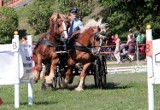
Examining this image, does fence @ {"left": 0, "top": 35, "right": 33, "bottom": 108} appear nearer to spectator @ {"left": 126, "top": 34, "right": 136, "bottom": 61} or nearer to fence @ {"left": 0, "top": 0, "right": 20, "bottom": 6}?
spectator @ {"left": 126, "top": 34, "right": 136, "bottom": 61}

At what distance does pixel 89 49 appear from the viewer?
17.0 m

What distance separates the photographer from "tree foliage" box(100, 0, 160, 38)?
39.0 m

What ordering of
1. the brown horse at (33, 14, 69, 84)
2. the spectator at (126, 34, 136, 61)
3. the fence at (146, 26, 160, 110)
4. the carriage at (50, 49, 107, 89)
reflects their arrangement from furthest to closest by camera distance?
the spectator at (126, 34, 136, 61) < the carriage at (50, 49, 107, 89) < the brown horse at (33, 14, 69, 84) < the fence at (146, 26, 160, 110)

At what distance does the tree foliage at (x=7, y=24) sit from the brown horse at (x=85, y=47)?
3361cm

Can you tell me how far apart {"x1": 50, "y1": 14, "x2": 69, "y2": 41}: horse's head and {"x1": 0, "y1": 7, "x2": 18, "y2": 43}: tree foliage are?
1334 inches

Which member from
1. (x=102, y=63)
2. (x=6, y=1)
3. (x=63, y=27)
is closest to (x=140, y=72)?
(x=102, y=63)

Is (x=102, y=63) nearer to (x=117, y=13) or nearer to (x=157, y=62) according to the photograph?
(x=157, y=62)

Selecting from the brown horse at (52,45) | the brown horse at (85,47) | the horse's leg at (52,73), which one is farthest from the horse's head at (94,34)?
the horse's leg at (52,73)

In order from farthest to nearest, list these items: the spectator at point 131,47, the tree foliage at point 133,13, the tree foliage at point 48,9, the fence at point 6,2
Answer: the fence at point 6,2
the tree foliage at point 48,9
the tree foliage at point 133,13
the spectator at point 131,47

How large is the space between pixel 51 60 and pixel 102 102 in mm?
3868

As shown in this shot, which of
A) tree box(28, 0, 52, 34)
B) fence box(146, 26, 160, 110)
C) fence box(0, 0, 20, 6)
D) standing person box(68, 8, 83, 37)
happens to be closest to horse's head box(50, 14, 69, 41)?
standing person box(68, 8, 83, 37)

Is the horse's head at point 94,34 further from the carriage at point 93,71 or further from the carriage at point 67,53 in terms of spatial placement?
the carriage at point 93,71

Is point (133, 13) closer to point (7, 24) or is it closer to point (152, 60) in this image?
point (7, 24)

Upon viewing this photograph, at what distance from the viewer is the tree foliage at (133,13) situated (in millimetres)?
39031
